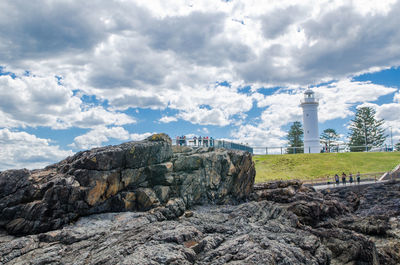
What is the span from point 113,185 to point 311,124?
56.7 metres

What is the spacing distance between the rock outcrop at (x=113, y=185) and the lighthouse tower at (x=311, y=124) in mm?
45966

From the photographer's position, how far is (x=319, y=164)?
181 feet

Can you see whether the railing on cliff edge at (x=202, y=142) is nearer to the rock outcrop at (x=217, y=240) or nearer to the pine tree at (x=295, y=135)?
the rock outcrop at (x=217, y=240)

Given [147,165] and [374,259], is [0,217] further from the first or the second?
[374,259]

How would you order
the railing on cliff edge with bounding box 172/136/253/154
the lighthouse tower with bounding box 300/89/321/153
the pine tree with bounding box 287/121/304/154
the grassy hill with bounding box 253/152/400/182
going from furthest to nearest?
the pine tree with bounding box 287/121/304/154
the lighthouse tower with bounding box 300/89/321/153
the grassy hill with bounding box 253/152/400/182
the railing on cliff edge with bounding box 172/136/253/154

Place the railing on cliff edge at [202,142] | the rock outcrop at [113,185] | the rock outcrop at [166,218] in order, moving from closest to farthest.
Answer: the rock outcrop at [166,218]
the rock outcrop at [113,185]
the railing on cliff edge at [202,142]

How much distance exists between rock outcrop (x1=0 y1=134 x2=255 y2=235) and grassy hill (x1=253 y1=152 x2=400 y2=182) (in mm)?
22539

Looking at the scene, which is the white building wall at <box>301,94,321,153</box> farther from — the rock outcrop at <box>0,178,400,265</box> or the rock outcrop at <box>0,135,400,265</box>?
the rock outcrop at <box>0,178,400,265</box>

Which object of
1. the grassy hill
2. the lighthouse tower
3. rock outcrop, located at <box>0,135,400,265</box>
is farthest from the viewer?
the lighthouse tower

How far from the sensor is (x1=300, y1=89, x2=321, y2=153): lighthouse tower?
67188mm

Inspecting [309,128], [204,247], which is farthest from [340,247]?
[309,128]

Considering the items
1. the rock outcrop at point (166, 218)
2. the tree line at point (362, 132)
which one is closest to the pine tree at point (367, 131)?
the tree line at point (362, 132)

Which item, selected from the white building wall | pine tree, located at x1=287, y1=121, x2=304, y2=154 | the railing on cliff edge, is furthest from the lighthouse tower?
the railing on cliff edge

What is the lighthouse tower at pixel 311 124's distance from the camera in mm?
67188
